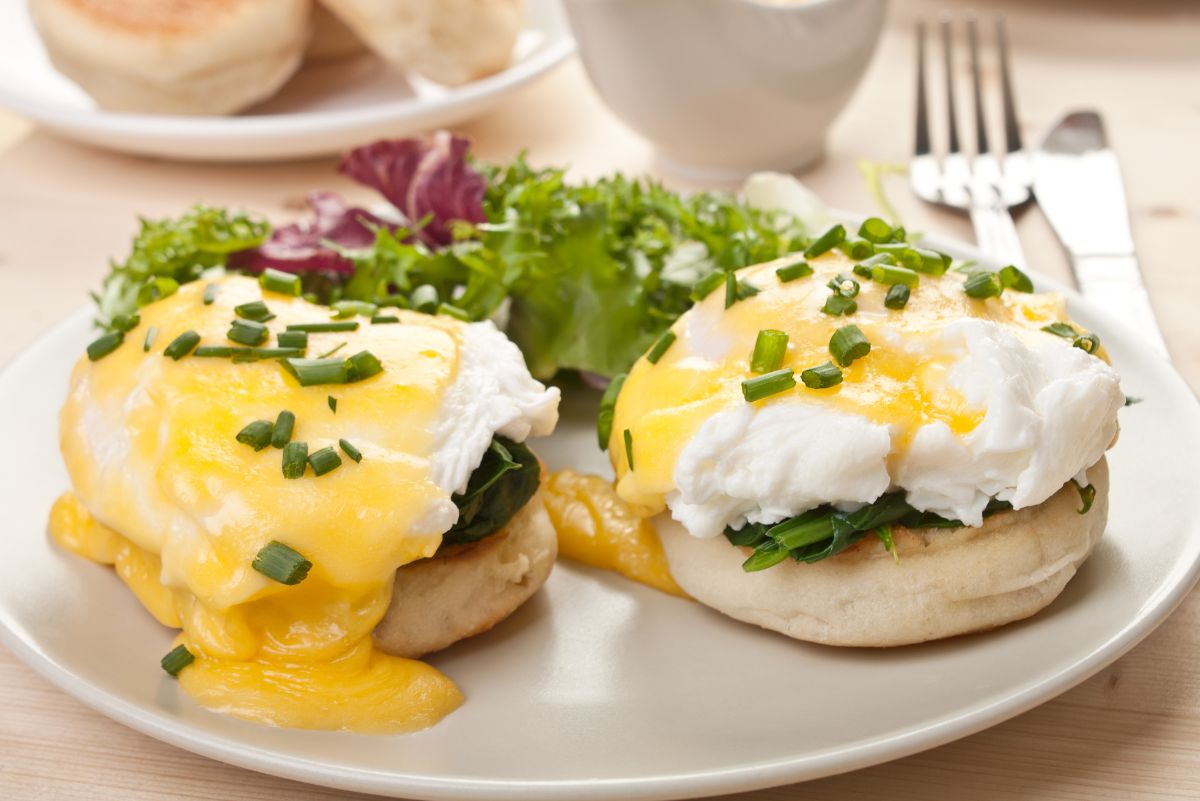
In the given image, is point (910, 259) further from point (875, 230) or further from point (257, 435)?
point (257, 435)

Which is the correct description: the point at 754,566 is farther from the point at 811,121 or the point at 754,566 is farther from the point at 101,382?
the point at 811,121

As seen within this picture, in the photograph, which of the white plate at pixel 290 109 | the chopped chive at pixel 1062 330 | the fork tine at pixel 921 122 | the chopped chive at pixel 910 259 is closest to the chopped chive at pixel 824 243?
the chopped chive at pixel 910 259

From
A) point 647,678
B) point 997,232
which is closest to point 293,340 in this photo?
point 647,678

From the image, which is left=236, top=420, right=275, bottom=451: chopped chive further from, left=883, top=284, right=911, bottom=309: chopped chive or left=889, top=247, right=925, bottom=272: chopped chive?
left=889, top=247, right=925, bottom=272: chopped chive

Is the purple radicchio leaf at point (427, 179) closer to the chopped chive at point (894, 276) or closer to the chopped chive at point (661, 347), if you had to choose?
the chopped chive at point (661, 347)

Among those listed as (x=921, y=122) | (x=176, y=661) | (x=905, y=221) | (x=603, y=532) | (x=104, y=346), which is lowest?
(x=905, y=221)

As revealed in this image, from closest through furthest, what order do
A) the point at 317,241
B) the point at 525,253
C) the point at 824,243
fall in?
the point at 824,243, the point at 525,253, the point at 317,241
